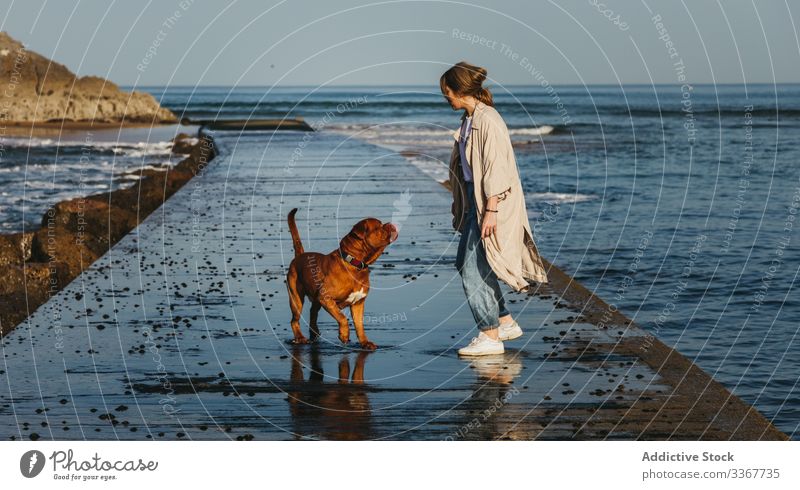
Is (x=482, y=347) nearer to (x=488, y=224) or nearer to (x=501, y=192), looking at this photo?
(x=488, y=224)

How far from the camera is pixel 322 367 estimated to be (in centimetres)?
934

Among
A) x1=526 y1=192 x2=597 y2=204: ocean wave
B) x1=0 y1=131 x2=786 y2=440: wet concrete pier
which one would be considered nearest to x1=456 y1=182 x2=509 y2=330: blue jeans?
x1=0 y1=131 x2=786 y2=440: wet concrete pier

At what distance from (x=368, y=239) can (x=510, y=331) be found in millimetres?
1533

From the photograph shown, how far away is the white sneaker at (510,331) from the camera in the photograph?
10.2m

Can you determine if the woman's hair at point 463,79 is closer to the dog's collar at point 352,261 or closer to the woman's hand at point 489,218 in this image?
the woman's hand at point 489,218

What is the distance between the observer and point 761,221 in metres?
23.0

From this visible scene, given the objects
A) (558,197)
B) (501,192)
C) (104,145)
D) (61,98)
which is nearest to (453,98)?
(501,192)

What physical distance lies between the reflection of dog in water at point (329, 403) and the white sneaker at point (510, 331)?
4.08 feet

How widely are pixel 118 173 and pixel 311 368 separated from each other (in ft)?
85.8

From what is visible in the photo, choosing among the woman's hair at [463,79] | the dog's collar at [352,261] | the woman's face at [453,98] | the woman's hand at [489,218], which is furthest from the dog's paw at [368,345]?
the woman's hair at [463,79]

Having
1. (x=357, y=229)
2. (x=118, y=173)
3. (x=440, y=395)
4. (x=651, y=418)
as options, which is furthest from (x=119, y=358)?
(x=118, y=173)

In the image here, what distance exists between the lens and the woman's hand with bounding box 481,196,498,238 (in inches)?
371

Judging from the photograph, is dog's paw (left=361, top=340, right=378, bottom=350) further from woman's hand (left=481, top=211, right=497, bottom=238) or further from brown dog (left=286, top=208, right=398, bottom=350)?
woman's hand (left=481, top=211, right=497, bottom=238)
